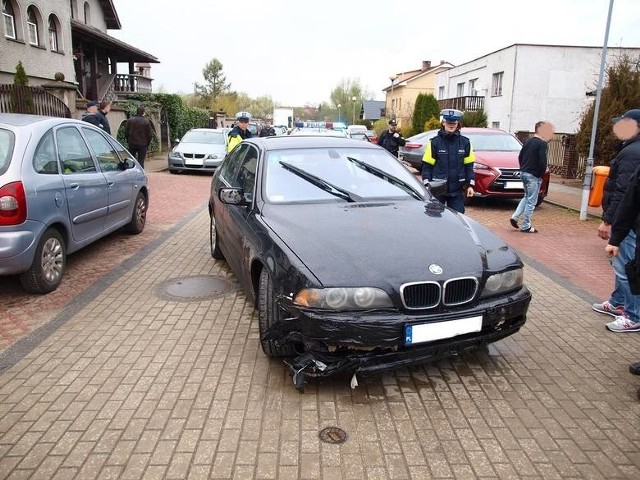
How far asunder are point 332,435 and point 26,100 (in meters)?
12.3

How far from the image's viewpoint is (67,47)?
22.8 m

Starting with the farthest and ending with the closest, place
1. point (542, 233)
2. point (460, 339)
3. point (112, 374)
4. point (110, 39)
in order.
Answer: point (110, 39) < point (542, 233) < point (112, 374) < point (460, 339)

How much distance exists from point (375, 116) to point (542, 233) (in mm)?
74113

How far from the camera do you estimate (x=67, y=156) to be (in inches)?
224

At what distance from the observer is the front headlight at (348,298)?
315 centimetres

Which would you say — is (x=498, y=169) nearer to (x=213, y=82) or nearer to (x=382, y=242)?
(x=382, y=242)

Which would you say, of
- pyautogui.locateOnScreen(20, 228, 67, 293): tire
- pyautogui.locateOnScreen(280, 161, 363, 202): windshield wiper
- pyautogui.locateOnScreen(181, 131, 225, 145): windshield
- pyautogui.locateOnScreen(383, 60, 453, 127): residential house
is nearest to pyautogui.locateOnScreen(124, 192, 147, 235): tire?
pyautogui.locateOnScreen(20, 228, 67, 293): tire

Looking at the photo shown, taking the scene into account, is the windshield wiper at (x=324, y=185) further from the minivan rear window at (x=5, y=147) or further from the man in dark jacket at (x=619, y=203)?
the minivan rear window at (x=5, y=147)

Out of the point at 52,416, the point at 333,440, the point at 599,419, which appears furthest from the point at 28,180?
the point at 599,419

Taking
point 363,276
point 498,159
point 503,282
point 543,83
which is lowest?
point 503,282

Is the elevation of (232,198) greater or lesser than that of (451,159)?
lesser

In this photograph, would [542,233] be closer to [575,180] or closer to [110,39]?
[575,180]

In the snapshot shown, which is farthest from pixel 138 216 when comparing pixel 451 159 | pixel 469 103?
pixel 469 103

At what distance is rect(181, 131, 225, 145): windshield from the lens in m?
17.7
